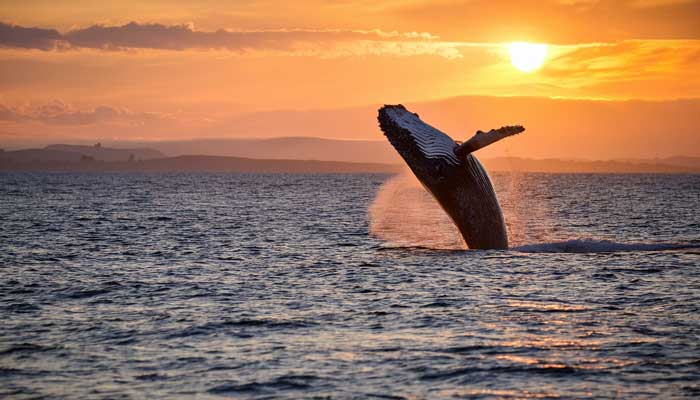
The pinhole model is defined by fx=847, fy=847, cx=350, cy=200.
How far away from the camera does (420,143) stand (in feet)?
71.9

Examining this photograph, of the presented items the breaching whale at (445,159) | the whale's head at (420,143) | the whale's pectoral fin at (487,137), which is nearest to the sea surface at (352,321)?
the breaching whale at (445,159)

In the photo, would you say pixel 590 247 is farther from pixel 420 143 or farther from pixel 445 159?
pixel 420 143

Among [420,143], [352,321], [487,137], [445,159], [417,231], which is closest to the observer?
[352,321]

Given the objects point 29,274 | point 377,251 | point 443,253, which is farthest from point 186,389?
point 377,251

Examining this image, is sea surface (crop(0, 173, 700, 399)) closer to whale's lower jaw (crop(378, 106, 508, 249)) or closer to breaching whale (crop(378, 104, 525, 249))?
whale's lower jaw (crop(378, 106, 508, 249))

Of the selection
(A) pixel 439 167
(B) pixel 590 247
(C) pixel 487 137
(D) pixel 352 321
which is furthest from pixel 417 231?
(D) pixel 352 321

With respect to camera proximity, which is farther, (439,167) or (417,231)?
(417,231)

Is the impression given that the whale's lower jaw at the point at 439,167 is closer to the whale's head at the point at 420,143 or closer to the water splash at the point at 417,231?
the whale's head at the point at 420,143

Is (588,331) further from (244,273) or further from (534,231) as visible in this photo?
(534,231)

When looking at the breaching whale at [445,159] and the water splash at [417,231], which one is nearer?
the breaching whale at [445,159]

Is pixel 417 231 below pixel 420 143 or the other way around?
below

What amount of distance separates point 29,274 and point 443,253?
1241cm

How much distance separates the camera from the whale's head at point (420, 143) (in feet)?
71.8

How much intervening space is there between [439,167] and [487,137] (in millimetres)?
1735
